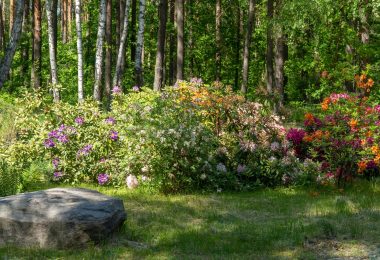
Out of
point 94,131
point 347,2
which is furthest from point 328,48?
point 94,131

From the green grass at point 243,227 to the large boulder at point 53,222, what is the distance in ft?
0.58

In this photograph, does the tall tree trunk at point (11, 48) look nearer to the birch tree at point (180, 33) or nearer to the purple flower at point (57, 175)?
the purple flower at point (57, 175)

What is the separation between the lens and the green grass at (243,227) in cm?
641

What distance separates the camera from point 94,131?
11.1 meters

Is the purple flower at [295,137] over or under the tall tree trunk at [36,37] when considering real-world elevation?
under

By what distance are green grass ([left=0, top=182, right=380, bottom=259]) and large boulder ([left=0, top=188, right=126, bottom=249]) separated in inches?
7.0

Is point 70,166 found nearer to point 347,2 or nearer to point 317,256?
point 317,256

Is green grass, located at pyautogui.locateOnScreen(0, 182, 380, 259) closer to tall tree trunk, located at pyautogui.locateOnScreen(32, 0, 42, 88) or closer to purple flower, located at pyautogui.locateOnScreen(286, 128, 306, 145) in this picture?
purple flower, located at pyautogui.locateOnScreen(286, 128, 306, 145)

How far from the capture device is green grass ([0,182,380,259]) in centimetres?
641

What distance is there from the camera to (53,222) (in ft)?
21.1

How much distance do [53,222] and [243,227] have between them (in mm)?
2828

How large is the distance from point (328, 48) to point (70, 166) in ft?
36.8

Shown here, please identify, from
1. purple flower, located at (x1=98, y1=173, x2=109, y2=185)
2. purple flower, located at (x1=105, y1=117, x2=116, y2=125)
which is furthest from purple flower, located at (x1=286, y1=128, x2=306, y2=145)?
purple flower, located at (x1=98, y1=173, x2=109, y2=185)

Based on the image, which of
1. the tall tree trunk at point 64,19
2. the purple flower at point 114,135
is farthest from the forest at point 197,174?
the tall tree trunk at point 64,19
